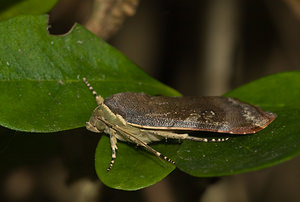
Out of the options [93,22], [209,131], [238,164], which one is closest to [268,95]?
[209,131]

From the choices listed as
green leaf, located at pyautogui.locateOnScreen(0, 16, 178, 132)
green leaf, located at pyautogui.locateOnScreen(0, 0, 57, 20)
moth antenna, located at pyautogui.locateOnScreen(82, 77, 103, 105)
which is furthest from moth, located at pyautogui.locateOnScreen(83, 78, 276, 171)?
green leaf, located at pyautogui.locateOnScreen(0, 0, 57, 20)

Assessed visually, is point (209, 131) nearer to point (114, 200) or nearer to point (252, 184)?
point (114, 200)

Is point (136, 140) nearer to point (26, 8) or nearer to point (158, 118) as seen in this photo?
point (158, 118)

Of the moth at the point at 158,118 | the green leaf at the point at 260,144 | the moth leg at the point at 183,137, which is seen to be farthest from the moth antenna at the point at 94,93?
the green leaf at the point at 260,144

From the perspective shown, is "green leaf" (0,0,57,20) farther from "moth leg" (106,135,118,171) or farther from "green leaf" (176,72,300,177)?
"green leaf" (176,72,300,177)

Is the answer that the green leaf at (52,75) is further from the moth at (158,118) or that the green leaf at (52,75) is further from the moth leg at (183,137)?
the moth leg at (183,137)
